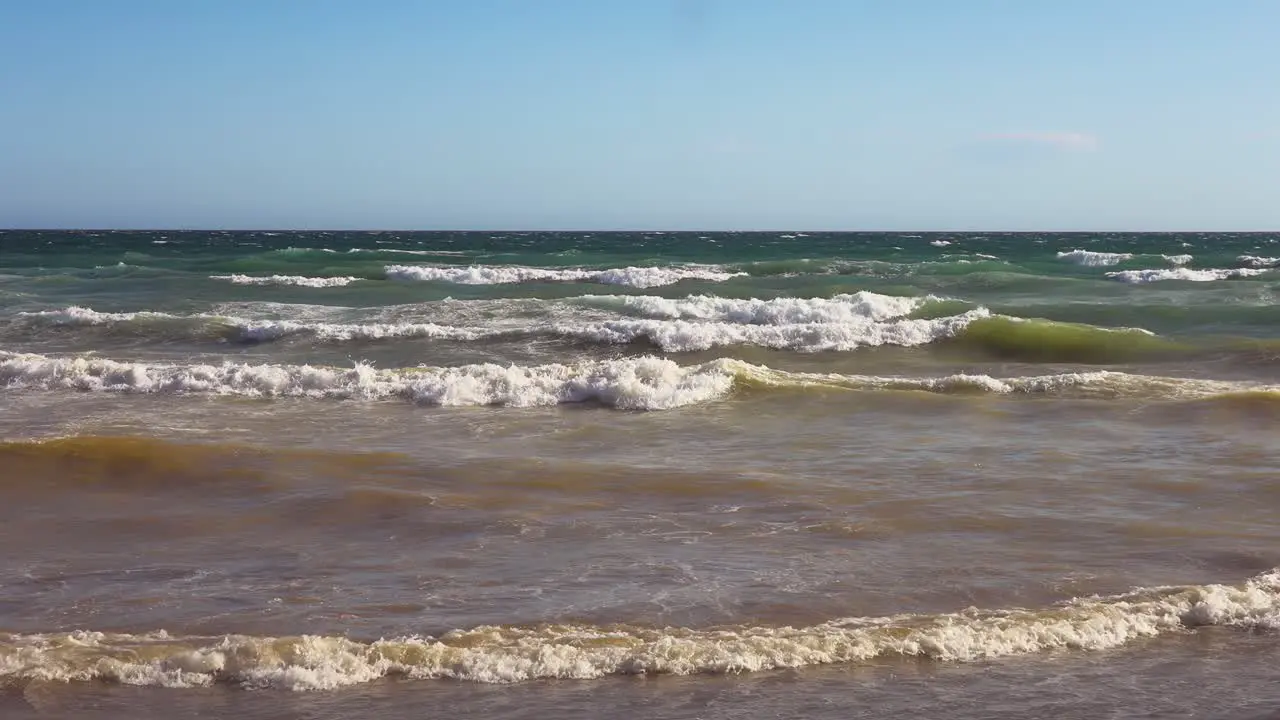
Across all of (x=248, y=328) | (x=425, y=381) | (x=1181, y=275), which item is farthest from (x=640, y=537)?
(x=1181, y=275)

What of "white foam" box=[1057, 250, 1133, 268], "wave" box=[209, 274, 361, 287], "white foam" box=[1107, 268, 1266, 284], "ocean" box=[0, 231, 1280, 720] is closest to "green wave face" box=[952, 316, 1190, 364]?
"ocean" box=[0, 231, 1280, 720]

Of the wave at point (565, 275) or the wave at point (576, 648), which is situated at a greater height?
the wave at point (565, 275)

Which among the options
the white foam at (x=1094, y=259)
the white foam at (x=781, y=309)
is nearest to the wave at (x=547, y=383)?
the white foam at (x=781, y=309)

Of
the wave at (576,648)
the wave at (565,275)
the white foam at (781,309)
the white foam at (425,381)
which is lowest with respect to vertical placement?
the wave at (576,648)

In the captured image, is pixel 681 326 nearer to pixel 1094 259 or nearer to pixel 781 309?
pixel 781 309

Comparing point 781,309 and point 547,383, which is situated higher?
point 781,309

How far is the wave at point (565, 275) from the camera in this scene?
3750 centimetres

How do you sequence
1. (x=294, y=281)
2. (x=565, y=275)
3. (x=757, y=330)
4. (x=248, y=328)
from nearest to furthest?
(x=757, y=330) < (x=248, y=328) < (x=294, y=281) < (x=565, y=275)

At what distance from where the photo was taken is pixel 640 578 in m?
6.96

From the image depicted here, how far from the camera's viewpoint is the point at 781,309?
2462 cm

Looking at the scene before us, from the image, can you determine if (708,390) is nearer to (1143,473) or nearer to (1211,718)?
(1143,473)

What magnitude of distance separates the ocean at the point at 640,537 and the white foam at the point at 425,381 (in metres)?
0.06

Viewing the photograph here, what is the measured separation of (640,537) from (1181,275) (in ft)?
122

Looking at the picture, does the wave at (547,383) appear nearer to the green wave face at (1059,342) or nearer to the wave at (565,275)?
the green wave face at (1059,342)
